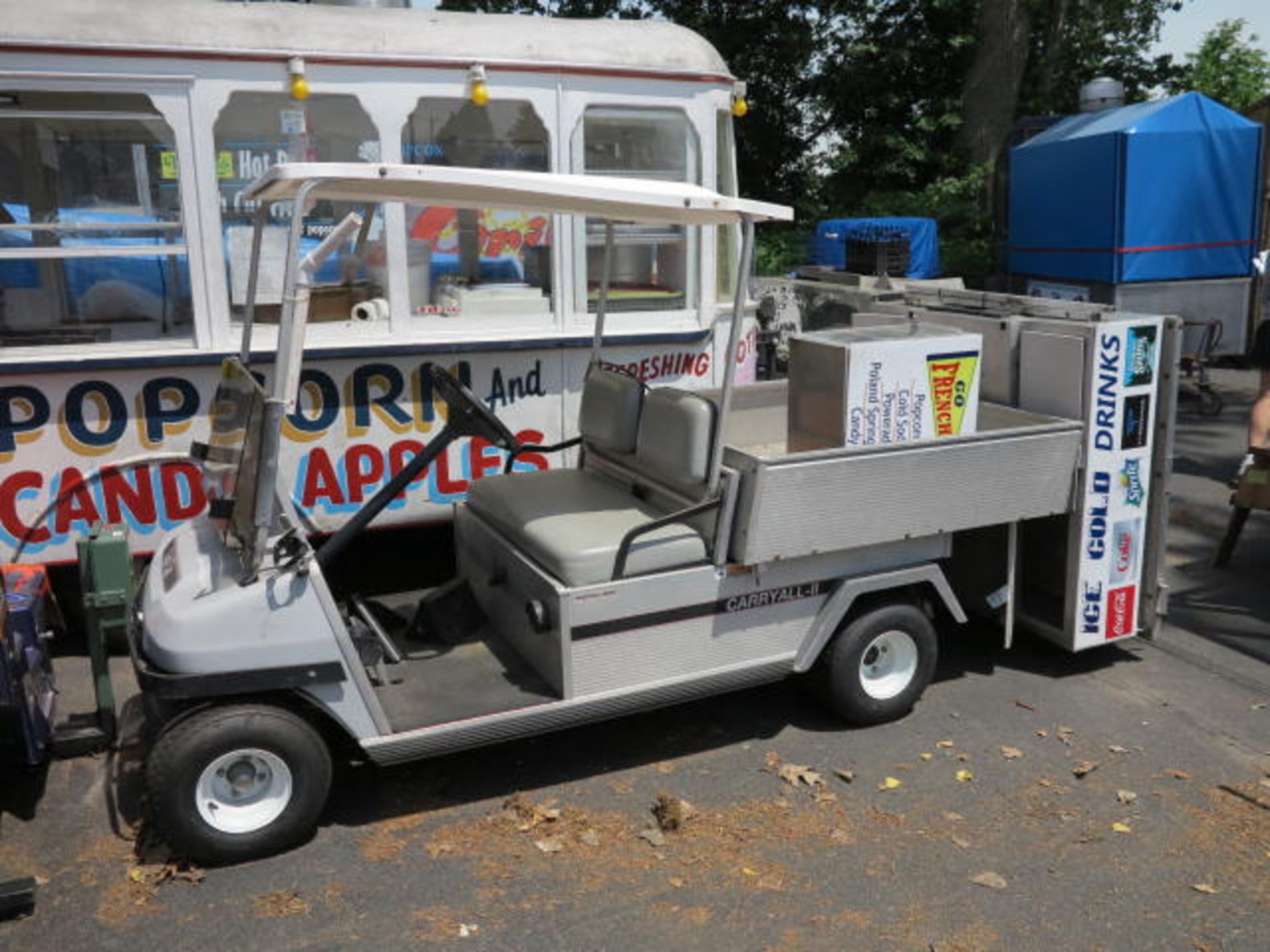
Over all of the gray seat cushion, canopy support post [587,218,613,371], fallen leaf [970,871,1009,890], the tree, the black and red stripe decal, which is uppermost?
the tree

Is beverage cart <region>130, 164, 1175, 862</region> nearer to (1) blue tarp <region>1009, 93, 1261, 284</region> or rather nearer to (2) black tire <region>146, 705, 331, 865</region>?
(2) black tire <region>146, 705, 331, 865</region>

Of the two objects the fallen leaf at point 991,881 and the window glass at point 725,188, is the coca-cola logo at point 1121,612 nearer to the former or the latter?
the fallen leaf at point 991,881

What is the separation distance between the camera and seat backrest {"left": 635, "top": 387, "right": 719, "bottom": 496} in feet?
14.4

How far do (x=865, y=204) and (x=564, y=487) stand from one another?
16.4m

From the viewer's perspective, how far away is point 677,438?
176 inches

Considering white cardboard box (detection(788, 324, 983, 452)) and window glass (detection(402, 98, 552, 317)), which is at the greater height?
window glass (detection(402, 98, 552, 317))

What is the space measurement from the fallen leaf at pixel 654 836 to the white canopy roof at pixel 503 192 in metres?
2.21

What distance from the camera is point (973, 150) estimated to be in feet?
64.1

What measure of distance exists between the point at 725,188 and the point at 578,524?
302 centimetres

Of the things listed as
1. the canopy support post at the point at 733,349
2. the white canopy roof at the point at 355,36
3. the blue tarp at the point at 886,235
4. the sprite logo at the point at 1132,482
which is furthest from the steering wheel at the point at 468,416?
the blue tarp at the point at 886,235

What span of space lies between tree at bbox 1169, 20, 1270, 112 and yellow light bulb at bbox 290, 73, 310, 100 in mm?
21127

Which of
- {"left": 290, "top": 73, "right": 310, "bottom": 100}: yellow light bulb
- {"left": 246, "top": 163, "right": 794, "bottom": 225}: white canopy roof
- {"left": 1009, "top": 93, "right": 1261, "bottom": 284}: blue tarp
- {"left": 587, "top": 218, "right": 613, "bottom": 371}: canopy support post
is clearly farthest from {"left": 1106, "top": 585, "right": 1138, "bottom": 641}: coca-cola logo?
{"left": 1009, "top": 93, "right": 1261, "bottom": 284}: blue tarp

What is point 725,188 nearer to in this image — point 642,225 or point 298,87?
point 642,225

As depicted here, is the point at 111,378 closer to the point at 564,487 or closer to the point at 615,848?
the point at 564,487
